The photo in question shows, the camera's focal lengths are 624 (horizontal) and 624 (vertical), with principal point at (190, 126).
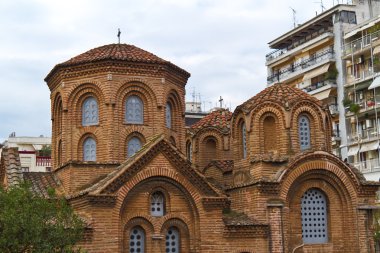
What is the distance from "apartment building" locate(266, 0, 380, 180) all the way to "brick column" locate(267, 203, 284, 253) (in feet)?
81.1

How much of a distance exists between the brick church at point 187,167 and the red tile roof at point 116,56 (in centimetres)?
6

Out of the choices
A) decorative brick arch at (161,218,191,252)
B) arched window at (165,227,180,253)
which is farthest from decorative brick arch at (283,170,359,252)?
arched window at (165,227,180,253)

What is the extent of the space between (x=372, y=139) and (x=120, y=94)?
26003mm

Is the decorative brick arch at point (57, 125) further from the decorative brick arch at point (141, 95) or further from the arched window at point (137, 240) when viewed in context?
the arched window at point (137, 240)

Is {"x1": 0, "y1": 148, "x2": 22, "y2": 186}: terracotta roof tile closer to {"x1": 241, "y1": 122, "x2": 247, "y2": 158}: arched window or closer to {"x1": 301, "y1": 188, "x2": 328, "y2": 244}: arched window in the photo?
{"x1": 241, "y1": 122, "x2": 247, "y2": 158}: arched window

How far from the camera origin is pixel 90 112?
24609mm

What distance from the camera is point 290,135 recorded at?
2416cm

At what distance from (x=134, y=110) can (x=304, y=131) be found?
679 cm

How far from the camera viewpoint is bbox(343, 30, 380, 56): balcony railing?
45.5 meters

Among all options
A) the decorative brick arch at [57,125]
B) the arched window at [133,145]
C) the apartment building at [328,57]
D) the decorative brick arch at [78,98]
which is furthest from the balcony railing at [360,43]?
the decorative brick arch at [57,125]

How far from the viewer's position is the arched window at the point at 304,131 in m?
24.6

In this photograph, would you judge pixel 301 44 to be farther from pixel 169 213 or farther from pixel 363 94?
pixel 169 213

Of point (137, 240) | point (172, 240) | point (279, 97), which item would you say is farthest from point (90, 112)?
point (279, 97)

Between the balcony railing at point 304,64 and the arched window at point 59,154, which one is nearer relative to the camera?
the arched window at point 59,154
